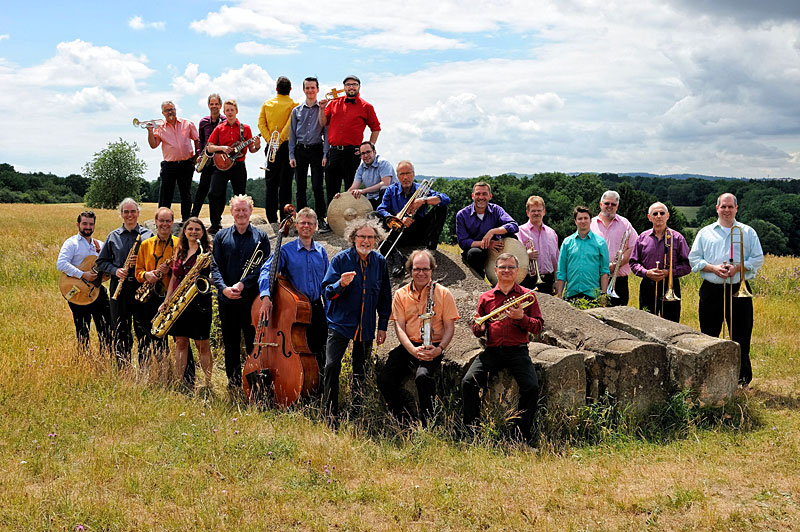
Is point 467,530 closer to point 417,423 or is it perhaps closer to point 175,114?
point 417,423

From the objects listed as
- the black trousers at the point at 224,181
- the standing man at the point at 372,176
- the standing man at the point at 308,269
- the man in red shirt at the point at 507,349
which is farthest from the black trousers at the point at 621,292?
the black trousers at the point at 224,181

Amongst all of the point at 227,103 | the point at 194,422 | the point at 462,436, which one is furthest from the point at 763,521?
the point at 227,103

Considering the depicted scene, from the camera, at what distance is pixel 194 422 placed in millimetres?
6301

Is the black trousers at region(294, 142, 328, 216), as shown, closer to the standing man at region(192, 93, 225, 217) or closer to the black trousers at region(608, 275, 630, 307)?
the standing man at region(192, 93, 225, 217)

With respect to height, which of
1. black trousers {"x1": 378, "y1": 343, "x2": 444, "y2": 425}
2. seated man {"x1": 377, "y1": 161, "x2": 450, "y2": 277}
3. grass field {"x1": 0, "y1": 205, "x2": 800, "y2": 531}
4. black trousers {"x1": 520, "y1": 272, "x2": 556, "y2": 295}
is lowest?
grass field {"x1": 0, "y1": 205, "x2": 800, "y2": 531}

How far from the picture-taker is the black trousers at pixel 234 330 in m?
7.01

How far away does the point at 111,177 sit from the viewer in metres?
62.1

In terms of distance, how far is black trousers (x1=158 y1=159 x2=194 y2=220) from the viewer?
11.2 m

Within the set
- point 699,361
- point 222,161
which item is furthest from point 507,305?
point 222,161

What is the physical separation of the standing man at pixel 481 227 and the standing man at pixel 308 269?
2.27m

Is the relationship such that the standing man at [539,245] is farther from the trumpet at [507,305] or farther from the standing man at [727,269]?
the trumpet at [507,305]

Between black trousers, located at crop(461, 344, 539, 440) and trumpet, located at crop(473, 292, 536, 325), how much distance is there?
294mm

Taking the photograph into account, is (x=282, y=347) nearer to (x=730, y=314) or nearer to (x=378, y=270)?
(x=378, y=270)

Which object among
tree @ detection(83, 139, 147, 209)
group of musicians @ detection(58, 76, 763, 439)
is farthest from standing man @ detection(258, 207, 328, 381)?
tree @ detection(83, 139, 147, 209)
